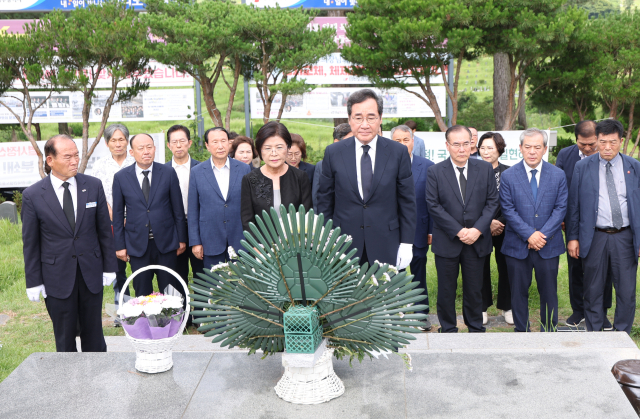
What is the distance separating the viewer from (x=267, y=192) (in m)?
3.91

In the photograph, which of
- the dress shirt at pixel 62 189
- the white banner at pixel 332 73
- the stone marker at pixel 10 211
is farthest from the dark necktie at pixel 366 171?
the white banner at pixel 332 73

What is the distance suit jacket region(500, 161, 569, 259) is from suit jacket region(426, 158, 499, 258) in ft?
0.51

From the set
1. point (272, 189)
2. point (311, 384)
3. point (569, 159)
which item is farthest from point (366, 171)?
point (569, 159)

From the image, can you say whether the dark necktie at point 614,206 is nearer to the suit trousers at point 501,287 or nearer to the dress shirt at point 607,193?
the dress shirt at point 607,193

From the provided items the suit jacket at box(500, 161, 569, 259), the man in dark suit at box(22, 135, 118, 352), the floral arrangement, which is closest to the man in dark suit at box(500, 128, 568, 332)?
the suit jacket at box(500, 161, 569, 259)

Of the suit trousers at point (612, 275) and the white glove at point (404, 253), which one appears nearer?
the white glove at point (404, 253)

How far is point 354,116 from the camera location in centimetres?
331

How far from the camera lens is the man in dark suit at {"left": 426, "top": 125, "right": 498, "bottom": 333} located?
4.23 metres

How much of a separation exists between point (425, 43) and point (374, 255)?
6979 mm

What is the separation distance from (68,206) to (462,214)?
2.59 metres

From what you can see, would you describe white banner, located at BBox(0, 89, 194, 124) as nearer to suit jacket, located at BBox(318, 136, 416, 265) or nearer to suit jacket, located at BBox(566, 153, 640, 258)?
suit jacket, located at BBox(318, 136, 416, 265)

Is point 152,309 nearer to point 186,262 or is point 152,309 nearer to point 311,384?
point 311,384

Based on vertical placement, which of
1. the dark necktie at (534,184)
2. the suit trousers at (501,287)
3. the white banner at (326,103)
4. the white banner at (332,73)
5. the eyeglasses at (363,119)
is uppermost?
the white banner at (332,73)

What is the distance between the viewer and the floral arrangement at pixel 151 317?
2459 mm
